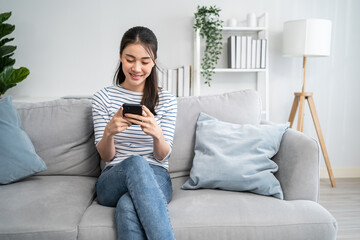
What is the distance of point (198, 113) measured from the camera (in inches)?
69.0

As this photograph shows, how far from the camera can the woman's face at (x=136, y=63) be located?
1461 mm

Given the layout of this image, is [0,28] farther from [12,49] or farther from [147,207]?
[147,207]

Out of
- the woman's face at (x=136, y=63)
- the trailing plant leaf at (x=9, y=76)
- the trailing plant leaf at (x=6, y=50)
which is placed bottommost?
the trailing plant leaf at (x=9, y=76)

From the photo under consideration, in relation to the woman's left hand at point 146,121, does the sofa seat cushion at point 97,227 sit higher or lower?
lower

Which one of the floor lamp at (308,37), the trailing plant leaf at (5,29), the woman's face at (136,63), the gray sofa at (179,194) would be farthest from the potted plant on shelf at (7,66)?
the floor lamp at (308,37)

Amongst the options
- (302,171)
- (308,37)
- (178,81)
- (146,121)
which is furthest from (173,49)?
(302,171)

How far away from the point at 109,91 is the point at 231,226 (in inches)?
33.3

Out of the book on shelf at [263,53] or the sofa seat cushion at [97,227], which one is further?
the book on shelf at [263,53]

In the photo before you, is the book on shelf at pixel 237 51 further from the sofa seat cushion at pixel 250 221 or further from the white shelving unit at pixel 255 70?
the sofa seat cushion at pixel 250 221

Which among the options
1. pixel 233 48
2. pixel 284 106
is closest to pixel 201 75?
pixel 233 48

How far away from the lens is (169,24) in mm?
3090

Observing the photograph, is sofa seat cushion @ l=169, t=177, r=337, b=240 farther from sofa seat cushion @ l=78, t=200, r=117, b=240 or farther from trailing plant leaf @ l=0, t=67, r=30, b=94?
trailing plant leaf @ l=0, t=67, r=30, b=94

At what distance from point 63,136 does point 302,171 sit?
3.90ft

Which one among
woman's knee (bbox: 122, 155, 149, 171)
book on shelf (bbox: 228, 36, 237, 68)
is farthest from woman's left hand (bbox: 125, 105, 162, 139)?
book on shelf (bbox: 228, 36, 237, 68)
